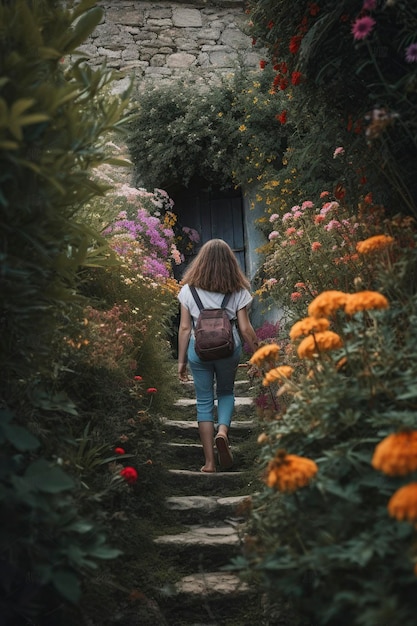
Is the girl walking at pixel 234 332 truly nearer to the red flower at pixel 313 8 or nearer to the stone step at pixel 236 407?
the stone step at pixel 236 407

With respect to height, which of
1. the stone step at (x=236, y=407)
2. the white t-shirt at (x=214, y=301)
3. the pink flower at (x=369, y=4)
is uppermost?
the pink flower at (x=369, y=4)

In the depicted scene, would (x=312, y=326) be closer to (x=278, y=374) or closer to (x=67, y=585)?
(x=278, y=374)

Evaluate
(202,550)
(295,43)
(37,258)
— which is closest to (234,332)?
(202,550)

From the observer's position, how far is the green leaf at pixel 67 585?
2.26 m

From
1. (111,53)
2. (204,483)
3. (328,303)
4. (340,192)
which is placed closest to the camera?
(328,303)

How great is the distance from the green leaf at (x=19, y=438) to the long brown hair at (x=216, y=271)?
2.85 m

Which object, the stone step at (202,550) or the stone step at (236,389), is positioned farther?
the stone step at (236,389)

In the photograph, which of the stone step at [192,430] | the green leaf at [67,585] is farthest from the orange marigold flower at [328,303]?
the stone step at [192,430]

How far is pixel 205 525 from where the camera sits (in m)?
4.50

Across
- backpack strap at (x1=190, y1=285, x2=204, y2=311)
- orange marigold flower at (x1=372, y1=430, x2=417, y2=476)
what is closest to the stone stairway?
orange marigold flower at (x1=372, y1=430, x2=417, y2=476)

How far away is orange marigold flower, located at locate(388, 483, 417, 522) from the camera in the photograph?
184 cm

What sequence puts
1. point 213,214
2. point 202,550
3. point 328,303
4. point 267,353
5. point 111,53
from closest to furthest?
point 328,303 < point 267,353 < point 202,550 < point 111,53 < point 213,214

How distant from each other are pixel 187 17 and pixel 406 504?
29.8 feet

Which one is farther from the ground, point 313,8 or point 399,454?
point 313,8
